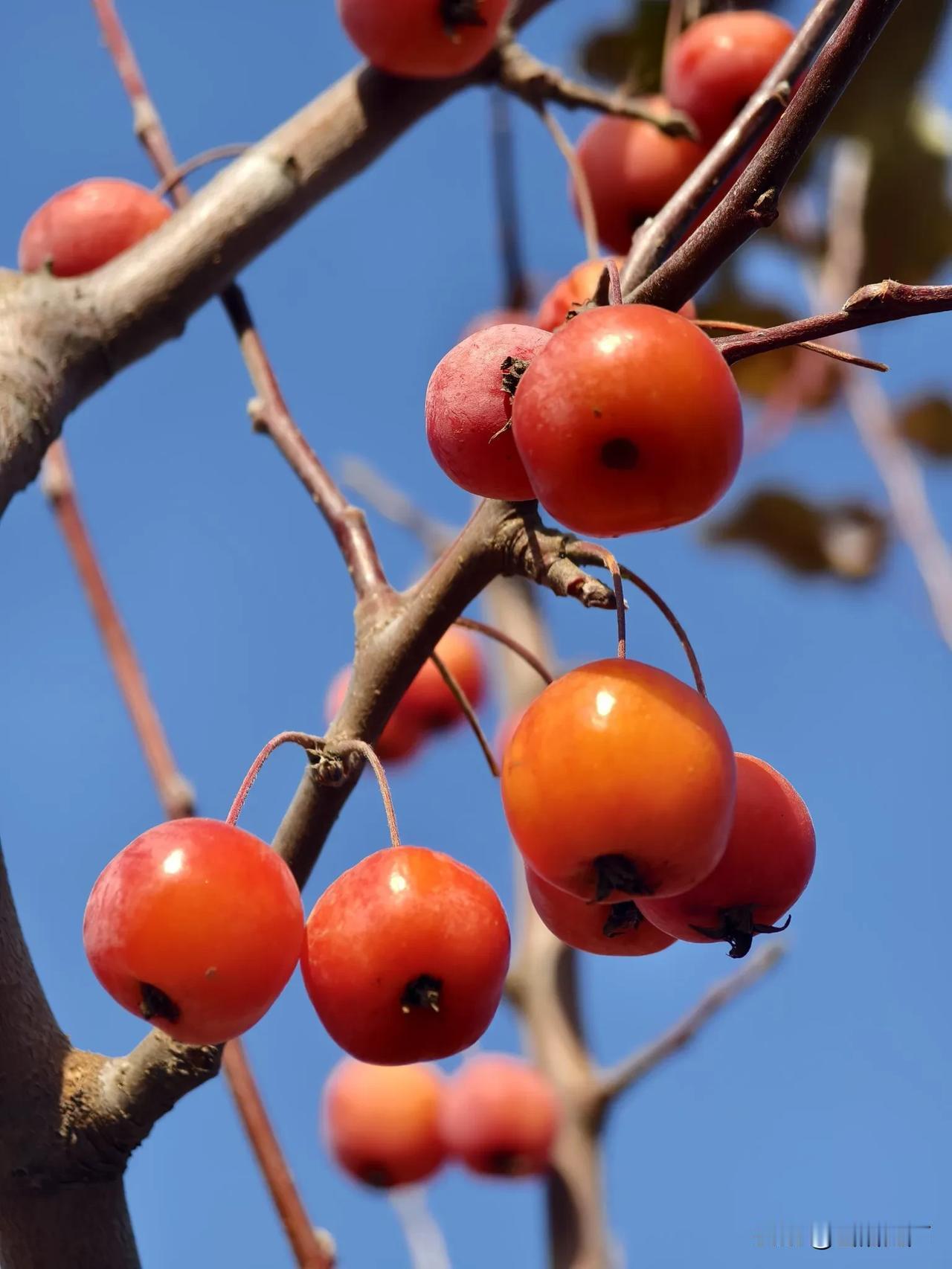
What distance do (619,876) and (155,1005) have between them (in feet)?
1.31

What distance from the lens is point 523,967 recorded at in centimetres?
323

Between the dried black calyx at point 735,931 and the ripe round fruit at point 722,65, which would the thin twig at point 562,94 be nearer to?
the ripe round fruit at point 722,65

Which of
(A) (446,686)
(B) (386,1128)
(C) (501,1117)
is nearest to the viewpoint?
(A) (446,686)

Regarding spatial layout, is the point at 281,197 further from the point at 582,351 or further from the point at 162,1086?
the point at 162,1086

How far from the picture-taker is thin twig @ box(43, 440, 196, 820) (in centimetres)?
179

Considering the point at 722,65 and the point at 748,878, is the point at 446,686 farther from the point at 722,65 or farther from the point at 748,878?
the point at 748,878

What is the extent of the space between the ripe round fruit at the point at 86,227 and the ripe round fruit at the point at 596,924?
124 centimetres

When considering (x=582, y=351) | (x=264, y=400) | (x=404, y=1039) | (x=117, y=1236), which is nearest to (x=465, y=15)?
(x=264, y=400)

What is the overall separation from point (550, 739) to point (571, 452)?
224 millimetres

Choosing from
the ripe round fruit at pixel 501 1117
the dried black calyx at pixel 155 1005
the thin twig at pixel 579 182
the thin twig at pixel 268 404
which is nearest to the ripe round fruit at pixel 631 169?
the thin twig at pixel 579 182

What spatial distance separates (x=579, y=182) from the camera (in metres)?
1.90

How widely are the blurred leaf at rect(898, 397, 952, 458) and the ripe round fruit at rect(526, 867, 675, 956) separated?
3441 mm

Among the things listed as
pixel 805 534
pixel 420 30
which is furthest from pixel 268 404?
pixel 805 534

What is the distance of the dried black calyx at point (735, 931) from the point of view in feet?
3.66
